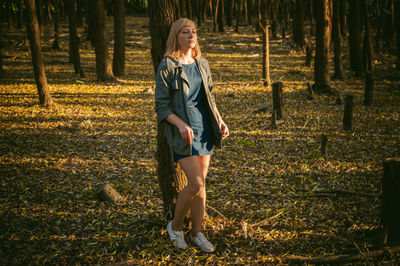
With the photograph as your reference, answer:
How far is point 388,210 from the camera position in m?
2.92

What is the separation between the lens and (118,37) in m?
12.9

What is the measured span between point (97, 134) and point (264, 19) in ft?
25.0

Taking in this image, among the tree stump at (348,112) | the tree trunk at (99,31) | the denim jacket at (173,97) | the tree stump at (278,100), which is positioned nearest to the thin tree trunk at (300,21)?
the tree trunk at (99,31)

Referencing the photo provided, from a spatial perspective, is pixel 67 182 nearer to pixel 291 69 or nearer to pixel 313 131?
pixel 313 131

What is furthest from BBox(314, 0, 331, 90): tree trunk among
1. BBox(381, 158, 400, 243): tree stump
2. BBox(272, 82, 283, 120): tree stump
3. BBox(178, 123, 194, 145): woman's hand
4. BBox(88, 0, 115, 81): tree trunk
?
BBox(178, 123, 194, 145): woman's hand

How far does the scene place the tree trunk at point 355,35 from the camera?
12.1m

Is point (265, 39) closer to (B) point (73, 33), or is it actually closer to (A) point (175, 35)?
(B) point (73, 33)

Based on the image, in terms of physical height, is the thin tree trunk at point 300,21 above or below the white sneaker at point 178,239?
above

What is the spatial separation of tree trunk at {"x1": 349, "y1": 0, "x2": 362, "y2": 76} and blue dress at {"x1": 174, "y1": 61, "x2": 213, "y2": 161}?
1178cm

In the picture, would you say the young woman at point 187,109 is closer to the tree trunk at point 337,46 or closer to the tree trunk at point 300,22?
the tree trunk at point 337,46

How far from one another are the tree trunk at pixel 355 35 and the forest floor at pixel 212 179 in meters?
2.84

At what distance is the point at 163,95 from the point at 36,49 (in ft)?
24.4

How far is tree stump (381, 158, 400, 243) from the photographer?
9.16 ft

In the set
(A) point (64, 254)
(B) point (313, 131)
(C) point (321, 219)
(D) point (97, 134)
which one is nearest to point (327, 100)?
(B) point (313, 131)
